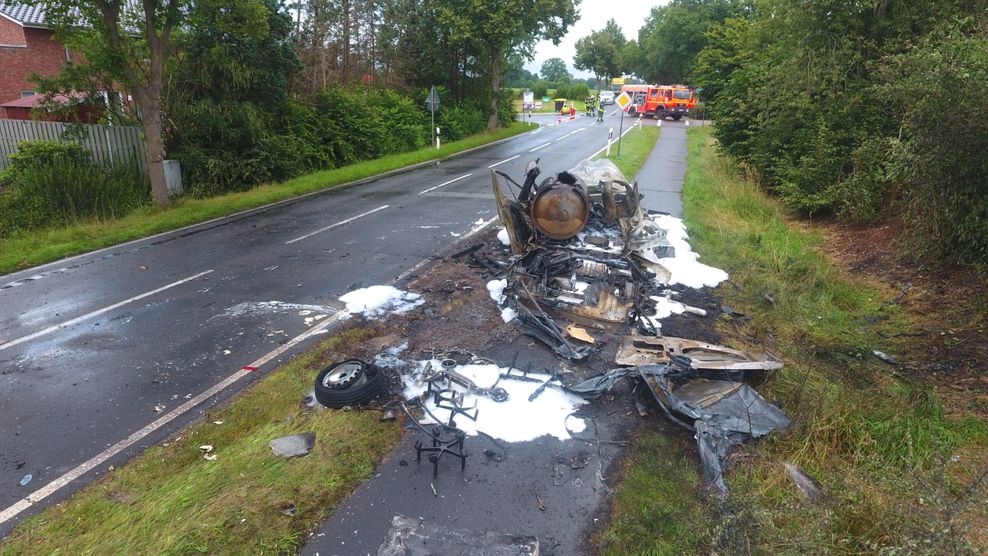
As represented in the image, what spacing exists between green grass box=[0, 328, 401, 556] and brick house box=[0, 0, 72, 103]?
3241 cm

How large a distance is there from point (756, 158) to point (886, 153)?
4.89 meters

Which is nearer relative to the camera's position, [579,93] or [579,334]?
[579,334]

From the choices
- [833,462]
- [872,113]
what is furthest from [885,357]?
[872,113]

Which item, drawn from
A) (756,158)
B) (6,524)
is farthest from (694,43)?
(6,524)

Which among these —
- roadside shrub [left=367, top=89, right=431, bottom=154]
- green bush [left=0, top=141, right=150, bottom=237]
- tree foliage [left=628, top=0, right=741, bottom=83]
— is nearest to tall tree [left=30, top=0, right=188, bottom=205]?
green bush [left=0, top=141, right=150, bottom=237]

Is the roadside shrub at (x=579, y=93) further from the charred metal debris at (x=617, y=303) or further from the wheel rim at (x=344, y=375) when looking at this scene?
the wheel rim at (x=344, y=375)

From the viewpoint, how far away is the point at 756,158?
→ 15250 millimetres

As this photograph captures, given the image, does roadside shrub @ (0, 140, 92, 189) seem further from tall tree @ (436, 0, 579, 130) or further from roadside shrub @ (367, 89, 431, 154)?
tall tree @ (436, 0, 579, 130)

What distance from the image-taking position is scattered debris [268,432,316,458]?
14.7 feet

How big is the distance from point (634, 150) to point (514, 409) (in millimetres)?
20884

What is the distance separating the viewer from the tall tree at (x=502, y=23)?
91.8ft

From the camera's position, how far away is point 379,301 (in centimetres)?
778

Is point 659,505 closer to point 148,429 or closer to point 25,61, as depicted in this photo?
point 148,429

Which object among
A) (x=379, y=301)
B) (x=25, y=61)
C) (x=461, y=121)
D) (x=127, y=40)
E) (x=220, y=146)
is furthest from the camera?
(x=461, y=121)
